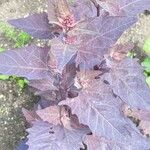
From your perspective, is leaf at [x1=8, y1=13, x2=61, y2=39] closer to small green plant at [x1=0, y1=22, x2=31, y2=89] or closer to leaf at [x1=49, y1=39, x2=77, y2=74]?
leaf at [x1=49, y1=39, x2=77, y2=74]

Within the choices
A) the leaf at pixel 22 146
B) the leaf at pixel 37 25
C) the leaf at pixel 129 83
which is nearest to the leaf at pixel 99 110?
the leaf at pixel 129 83

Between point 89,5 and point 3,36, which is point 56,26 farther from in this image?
point 3,36

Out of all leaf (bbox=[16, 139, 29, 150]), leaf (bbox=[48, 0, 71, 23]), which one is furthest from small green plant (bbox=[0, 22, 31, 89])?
leaf (bbox=[48, 0, 71, 23])

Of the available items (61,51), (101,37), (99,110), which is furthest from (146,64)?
(61,51)

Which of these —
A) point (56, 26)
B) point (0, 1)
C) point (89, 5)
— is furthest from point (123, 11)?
point (0, 1)

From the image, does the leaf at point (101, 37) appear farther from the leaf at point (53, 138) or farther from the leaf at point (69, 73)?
the leaf at point (53, 138)

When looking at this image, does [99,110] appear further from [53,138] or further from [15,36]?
[15,36]

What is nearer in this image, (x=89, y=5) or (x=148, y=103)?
(x=89, y=5)

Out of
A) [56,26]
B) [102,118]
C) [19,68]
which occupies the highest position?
[56,26]
